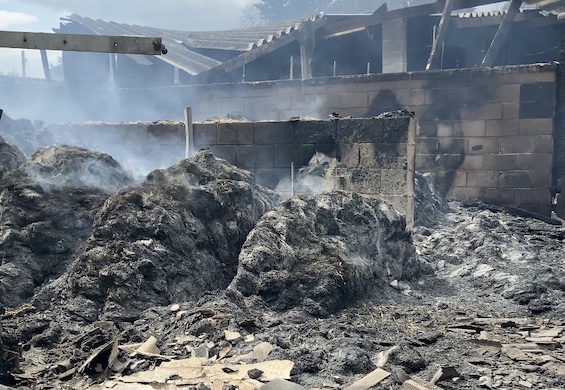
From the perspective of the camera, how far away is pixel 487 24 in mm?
16828

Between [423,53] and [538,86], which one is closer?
[538,86]

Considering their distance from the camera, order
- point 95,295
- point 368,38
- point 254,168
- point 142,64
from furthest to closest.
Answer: point 142,64, point 368,38, point 254,168, point 95,295

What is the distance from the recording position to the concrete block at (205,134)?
10.4 metres

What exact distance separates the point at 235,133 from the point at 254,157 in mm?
554

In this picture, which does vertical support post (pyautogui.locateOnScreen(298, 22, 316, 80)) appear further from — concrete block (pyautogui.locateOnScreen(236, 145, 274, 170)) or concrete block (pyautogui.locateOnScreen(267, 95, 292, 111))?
concrete block (pyautogui.locateOnScreen(236, 145, 274, 170))

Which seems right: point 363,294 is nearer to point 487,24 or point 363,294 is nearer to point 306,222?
point 306,222

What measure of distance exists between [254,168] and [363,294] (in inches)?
172

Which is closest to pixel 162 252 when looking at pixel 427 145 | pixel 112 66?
pixel 427 145

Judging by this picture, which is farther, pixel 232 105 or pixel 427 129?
pixel 232 105

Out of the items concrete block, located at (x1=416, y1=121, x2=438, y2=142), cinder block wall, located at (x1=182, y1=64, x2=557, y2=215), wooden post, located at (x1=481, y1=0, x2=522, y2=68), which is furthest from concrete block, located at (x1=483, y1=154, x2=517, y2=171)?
wooden post, located at (x1=481, y1=0, x2=522, y2=68)

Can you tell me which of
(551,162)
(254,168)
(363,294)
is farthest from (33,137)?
(551,162)

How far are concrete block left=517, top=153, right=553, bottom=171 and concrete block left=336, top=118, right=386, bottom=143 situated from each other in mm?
3780

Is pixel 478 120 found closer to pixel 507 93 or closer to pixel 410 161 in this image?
pixel 507 93

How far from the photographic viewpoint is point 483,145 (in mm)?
11977
